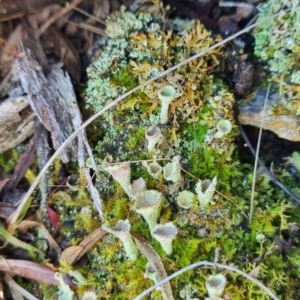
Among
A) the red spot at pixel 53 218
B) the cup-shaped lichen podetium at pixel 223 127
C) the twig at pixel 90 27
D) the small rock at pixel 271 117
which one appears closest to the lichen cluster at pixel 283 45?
the small rock at pixel 271 117

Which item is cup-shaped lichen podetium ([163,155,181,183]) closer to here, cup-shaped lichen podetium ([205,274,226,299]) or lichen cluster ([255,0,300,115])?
cup-shaped lichen podetium ([205,274,226,299])

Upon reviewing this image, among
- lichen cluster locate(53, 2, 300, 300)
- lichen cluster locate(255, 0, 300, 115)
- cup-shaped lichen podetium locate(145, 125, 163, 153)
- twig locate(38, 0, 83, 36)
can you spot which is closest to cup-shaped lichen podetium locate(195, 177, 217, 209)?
lichen cluster locate(53, 2, 300, 300)

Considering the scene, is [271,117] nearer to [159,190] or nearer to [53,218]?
[159,190]

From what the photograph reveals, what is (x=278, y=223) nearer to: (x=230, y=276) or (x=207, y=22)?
(x=230, y=276)

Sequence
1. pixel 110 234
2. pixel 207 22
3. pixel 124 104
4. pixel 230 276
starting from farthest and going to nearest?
pixel 207 22
pixel 124 104
pixel 110 234
pixel 230 276

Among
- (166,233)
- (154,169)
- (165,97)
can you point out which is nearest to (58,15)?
(165,97)

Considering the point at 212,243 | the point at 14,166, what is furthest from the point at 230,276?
the point at 14,166
